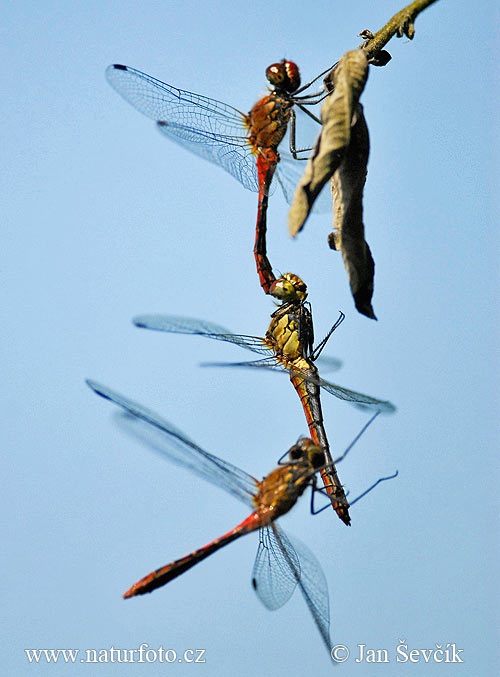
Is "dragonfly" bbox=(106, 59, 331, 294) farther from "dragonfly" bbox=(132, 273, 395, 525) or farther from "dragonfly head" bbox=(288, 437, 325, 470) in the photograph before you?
"dragonfly head" bbox=(288, 437, 325, 470)

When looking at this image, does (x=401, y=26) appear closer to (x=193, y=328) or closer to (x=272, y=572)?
(x=193, y=328)

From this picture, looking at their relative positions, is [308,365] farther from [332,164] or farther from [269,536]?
[332,164]

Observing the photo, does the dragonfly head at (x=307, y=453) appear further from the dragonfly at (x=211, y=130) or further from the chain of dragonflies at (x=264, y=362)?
the dragonfly at (x=211, y=130)

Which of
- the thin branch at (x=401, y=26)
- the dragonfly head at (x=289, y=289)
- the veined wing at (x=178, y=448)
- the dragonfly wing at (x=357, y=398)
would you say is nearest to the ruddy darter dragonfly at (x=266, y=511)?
the veined wing at (x=178, y=448)

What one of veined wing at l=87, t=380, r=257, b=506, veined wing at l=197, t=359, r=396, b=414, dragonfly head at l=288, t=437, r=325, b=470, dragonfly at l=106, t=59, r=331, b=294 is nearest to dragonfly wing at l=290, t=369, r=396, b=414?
veined wing at l=197, t=359, r=396, b=414

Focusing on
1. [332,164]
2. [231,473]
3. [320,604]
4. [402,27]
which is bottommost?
[320,604]

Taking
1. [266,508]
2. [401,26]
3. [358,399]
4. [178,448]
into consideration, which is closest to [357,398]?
[358,399]

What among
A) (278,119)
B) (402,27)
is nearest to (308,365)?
(278,119)
